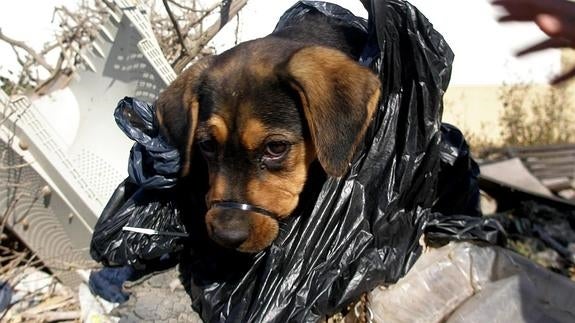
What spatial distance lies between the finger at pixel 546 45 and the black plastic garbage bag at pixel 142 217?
203 cm

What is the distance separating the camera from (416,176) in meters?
3.04

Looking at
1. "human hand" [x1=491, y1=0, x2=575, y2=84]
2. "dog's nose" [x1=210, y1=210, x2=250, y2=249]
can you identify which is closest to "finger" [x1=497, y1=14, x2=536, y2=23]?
"human hand" [x1=491, y1=0, x2=575, y2=84]

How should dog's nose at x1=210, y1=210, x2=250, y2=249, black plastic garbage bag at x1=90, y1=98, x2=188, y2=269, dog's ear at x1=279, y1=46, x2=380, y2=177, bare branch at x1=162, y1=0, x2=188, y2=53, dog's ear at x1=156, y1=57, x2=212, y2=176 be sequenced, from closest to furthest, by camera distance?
dog's nose at x1=210, y1=210, x2=250, y2=249, dog's ear at x1=279, y1=46, x2=380, y2=177, dog's ear at x1=156, y1=57, x2=212, y2=176, black plastic garbage bag at x1=90, y1=98, x2=188, y2=269, bare branch at x1=162, y1=0, x2=188, y2=53

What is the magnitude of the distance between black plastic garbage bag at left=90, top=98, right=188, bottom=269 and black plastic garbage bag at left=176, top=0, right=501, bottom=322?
0.10m

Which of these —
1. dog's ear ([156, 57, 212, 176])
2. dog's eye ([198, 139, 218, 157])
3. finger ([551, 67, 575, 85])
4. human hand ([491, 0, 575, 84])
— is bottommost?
dog's eye ([198, 139, 218, 157])

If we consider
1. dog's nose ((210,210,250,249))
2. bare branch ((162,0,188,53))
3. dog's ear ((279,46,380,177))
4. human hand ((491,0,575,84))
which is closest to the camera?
human hand ((491,0,575,84))

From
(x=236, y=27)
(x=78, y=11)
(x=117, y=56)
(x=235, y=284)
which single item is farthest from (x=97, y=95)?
(x=235, y=284)

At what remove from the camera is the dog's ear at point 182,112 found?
273 cm

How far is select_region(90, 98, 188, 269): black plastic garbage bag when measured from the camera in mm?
2873

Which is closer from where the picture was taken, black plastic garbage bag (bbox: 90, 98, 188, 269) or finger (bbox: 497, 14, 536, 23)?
finger (bbox: 497, 14, 536, 23)

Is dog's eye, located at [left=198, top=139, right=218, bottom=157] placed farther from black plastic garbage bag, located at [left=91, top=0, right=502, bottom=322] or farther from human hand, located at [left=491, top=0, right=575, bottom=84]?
human hand, located at [left=491, top=0, right=575, bottom=84]

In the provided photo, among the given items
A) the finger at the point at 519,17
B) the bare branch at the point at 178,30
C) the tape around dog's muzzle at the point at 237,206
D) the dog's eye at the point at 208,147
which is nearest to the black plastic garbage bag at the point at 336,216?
the dog's eye at the point at 208,147

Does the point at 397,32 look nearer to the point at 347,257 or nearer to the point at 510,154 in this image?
the point at 347,257

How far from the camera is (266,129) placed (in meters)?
2.61
